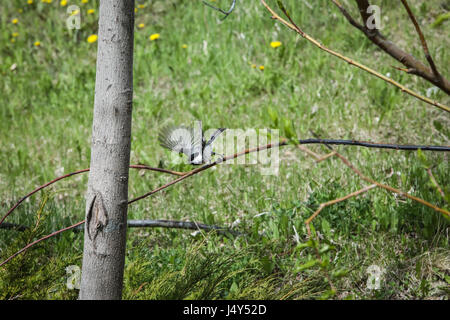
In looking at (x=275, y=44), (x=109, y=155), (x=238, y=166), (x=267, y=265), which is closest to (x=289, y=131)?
(x=109, y=155)

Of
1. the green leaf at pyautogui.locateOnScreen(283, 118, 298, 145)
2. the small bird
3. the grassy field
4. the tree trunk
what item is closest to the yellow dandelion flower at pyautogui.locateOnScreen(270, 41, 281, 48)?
the grassy field

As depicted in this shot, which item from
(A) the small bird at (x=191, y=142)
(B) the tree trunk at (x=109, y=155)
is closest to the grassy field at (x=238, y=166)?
(B) the tree trunk at (x=109, y=155)

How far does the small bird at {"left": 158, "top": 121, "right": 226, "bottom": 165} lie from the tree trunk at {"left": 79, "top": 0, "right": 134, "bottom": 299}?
32cm

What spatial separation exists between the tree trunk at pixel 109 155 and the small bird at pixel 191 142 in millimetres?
316

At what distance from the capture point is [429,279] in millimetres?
2115

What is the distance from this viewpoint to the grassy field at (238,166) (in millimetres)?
2023

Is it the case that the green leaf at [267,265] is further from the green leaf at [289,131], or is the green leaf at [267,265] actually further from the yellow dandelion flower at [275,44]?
the yellow dandelion flower at [275,44]

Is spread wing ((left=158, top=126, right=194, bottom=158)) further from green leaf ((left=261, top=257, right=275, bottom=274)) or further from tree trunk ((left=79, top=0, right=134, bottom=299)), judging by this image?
green leaf ((left=261, top=257, right=275, bottom=274))

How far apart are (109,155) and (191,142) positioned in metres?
0.41

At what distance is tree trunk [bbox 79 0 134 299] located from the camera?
1.50m
